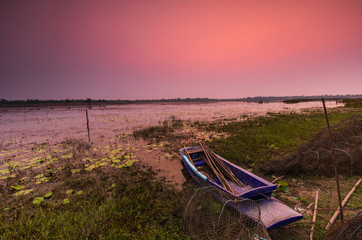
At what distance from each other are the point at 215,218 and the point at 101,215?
301 centimetres

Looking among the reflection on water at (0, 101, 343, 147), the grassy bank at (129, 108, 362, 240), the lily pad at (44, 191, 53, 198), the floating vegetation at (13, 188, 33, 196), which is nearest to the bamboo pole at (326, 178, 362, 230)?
the grassy bank at (129, 108, 362, 240)

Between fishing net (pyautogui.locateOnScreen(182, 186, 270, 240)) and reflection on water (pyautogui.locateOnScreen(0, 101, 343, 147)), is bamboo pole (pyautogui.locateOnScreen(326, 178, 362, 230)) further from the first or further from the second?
reflection on water (pyautogui.locateOnScreen(0, 101, 343, 147))

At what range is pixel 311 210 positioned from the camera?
4090mm

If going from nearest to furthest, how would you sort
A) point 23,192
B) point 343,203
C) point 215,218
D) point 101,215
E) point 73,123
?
point 215,218, point 101,215, point 343,203, point 23,192, point 73,123

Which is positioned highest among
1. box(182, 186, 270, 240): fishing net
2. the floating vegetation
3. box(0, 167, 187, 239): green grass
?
box(182, 186, 270, 240): fishing net

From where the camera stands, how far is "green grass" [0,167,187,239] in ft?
11.1

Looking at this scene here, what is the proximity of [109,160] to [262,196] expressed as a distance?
703cm

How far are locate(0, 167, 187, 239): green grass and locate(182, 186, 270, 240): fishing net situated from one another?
417 millimetres

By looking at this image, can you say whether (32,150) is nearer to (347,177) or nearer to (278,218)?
(278,218)

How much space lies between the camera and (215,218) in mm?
3506

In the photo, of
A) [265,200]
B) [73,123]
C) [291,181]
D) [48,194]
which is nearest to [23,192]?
[48,194]

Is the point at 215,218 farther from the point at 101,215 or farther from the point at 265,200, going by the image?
the point at 101,215

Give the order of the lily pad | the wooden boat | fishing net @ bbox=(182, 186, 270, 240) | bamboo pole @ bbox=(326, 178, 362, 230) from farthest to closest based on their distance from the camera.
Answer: the lily pad < bamboo pole @ bbox=(326, 178, 362, 230) < the wooden boat < fishing net @ bbox=(182, 186, 270, 240)

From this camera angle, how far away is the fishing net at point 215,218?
312cm
